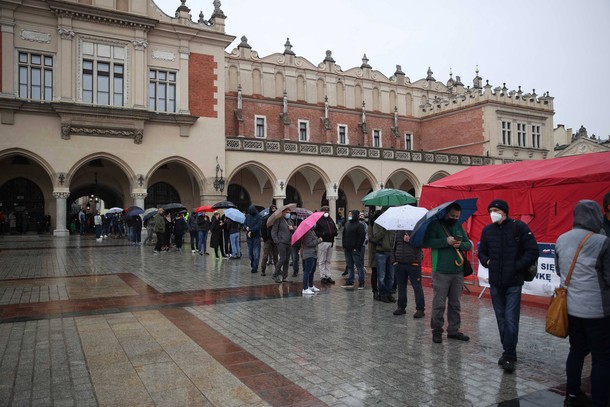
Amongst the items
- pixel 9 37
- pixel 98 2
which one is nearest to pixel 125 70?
pixel 98 2

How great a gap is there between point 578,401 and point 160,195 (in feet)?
92.1

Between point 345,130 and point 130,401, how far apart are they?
35784 millimetres

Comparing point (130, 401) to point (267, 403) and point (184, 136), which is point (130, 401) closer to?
point (267, 403)

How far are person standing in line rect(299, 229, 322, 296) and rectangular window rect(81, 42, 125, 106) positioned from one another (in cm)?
1903

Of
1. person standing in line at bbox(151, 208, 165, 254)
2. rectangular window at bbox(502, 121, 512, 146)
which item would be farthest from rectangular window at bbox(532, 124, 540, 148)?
person standing in line at bbox(151, 208, 165, 254)

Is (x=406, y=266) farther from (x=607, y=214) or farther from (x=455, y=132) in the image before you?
(x=455, y=132)

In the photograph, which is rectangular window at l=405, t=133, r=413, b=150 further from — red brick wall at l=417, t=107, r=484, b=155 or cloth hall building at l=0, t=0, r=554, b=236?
cloth hall building at l=0, t=0, r=554, b=236

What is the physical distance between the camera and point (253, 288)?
9.62 meters

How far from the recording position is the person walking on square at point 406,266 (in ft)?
23.7

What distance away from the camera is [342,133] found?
38.4 meters

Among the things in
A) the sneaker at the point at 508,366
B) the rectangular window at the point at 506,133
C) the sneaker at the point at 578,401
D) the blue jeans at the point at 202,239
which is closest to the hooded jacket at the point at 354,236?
the sneaker at the point at 508,366

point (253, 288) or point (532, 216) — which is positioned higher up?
point (532, 216)

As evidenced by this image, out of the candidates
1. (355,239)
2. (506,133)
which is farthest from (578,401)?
(506,133)

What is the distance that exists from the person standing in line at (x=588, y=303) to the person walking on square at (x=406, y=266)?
3165mm
